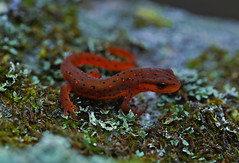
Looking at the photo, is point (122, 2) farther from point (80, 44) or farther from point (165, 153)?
point (165, 153)

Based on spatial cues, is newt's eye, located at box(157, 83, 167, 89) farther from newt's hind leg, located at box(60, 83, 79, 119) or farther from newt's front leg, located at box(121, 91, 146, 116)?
newt's hind leg, located at box(60, 83, 79, 119)

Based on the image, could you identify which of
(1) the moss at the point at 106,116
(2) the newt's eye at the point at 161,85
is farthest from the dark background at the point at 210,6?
(2) the newt's eye at the point at 161,85

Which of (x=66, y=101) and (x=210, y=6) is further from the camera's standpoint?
(x=210, y=6)

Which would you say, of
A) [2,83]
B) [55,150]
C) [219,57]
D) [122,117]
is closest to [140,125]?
[122,117]

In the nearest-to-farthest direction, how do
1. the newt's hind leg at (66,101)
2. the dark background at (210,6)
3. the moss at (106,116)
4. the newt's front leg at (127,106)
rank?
the moss at (106,116), the newt's hind leg at (66,101), the newt's front leg at (127,106), the dark background at (210,6)

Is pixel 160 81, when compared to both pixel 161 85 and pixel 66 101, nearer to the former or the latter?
pixel 161 85

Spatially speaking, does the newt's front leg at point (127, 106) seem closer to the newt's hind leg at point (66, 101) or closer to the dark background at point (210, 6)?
the newt's hind leg at point (66, 101)

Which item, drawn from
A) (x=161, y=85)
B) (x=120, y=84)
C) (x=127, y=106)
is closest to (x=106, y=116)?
(x=127, y=106)
